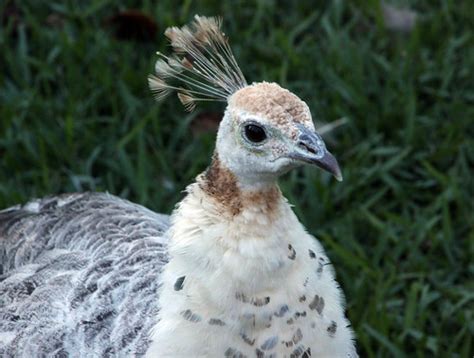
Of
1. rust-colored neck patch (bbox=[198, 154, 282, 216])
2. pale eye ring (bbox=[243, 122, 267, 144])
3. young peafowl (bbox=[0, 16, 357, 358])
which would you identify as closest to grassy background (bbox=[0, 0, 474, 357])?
young peafowl (bbox=[0, 16, 357, 358])

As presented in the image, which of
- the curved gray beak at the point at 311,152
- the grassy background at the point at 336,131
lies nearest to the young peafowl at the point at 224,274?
the curved gray beak at the point at 311,152

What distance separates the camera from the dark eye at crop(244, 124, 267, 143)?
8.22ft

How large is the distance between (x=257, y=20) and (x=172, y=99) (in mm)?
688

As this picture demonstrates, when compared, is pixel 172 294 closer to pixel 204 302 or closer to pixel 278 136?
pixel 204 302

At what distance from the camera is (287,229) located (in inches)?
104

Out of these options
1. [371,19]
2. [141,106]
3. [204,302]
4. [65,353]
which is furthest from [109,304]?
[371,19]

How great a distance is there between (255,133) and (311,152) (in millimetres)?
147

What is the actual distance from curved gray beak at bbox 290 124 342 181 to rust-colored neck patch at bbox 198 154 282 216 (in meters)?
0.15

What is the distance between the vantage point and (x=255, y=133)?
2.51 metres

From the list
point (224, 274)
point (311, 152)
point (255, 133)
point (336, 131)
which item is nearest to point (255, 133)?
point (255, 133)

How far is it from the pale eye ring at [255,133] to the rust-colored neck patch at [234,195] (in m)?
0.11

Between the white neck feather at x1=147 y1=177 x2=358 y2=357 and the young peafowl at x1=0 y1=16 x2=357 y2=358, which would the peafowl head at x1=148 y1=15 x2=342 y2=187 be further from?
the white neck feather at x1=147 y1=177 x2=358 y2=357

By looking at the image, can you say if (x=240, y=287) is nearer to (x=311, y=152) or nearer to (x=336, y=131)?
(x=311, y=152)

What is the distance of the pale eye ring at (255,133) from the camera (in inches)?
98.7
